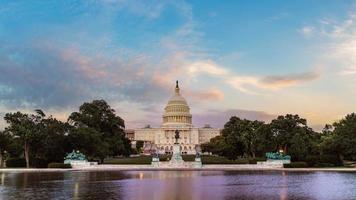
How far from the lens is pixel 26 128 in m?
69.6

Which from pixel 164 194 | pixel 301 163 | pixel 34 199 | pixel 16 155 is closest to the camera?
pixel 34 199

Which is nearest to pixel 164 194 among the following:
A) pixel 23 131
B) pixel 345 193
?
pixel 345 193

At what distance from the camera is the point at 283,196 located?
945 inches

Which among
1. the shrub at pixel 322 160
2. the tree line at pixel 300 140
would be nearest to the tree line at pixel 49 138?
the tree line at pixel 300 140

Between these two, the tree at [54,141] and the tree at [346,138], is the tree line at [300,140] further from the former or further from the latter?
the tree at [54,141]

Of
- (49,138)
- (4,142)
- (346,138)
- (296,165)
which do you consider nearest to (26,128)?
(49,138)

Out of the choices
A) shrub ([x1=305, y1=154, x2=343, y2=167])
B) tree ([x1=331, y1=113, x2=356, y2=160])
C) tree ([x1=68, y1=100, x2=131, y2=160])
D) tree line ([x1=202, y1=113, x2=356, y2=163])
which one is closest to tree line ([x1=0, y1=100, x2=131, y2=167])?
tree ([x1=68, y1=100, x2=131, y2=160])

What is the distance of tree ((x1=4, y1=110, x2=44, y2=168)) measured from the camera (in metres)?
68.9

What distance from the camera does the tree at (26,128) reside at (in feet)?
226

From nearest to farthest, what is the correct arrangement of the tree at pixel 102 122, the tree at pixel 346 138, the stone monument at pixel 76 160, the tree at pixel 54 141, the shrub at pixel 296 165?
the shrub at pixel 296 165 < the stone monument at pixel 76 160 < the tree at pixel 346 138 < the tree at pixel 54 141 < the tree at pixel 102 122

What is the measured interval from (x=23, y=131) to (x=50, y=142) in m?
4.08

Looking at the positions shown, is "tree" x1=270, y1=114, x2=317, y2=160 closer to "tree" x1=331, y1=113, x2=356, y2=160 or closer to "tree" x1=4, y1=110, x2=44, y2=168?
"tree" x1=331, y1=113, x2=356, y2=160

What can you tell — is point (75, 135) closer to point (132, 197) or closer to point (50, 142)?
point (50, 142)

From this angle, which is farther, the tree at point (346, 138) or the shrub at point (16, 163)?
the shrub at point (16, 163)
